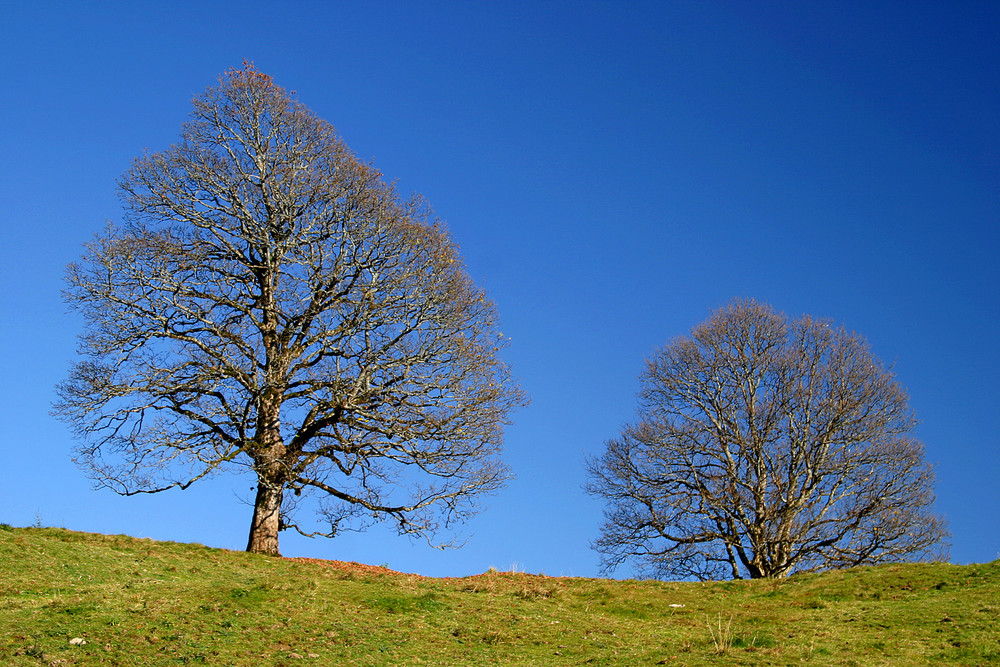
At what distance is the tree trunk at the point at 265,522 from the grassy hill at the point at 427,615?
2.74 feet

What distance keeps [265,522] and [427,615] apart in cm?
688

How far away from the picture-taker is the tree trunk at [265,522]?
19.2 metres

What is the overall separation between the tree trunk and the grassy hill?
0.83m

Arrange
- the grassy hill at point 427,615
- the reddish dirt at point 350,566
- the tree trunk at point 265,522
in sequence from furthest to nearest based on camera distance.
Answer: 1. the tree trunk at point 265,522
2. the reddish dirt at point 350,566
3. the grassy hill at point 427,615

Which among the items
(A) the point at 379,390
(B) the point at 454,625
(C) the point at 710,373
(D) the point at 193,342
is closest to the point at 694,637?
(B) the point at 454,625

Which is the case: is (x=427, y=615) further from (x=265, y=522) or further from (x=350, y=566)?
(x=265, y=522)

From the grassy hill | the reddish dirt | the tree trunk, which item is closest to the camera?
the grassy hill

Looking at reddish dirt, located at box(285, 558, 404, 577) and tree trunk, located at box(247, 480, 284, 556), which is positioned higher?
tree trunk, located at box(247, 480, 284, 556)

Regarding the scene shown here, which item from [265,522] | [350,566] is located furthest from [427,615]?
[265,522]

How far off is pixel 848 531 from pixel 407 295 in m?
15.7

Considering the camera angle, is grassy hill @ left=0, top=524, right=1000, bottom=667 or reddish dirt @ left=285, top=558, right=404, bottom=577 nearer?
grassy hill @ left=0, top=524, right=1000, bottom=667

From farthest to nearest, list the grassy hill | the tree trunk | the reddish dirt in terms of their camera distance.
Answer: the tree trunk
the reddish dirt
the grassy hill

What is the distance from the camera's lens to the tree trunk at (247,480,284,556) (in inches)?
757

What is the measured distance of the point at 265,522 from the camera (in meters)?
19.3
